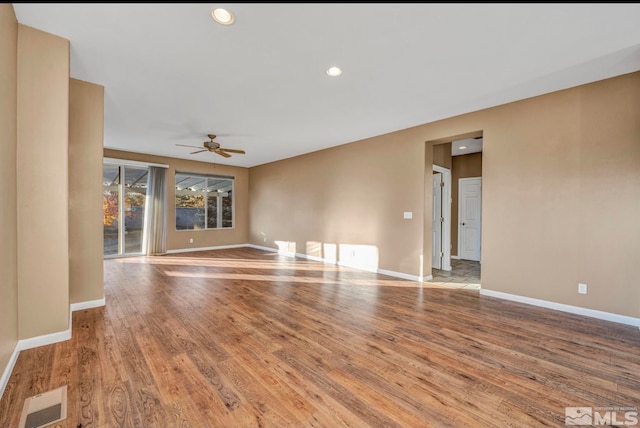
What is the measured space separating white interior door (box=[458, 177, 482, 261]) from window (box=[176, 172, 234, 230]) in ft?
22.3

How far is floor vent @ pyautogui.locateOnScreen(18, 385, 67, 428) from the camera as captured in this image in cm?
155

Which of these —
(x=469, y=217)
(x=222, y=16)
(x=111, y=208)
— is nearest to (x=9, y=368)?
(x=222, y=16)

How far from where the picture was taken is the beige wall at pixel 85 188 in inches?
125

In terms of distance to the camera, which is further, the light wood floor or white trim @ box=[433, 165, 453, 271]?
white trim @ box=[433, 165, 453, 271]

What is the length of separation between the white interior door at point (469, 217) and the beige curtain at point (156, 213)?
7776mm

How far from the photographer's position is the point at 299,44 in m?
2.48

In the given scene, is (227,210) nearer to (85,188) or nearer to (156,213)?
(156,213)

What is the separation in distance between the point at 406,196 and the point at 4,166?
192 inches

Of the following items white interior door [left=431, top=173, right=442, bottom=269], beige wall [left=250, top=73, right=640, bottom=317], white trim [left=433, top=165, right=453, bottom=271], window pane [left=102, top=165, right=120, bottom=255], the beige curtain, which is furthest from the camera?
the beige curtain

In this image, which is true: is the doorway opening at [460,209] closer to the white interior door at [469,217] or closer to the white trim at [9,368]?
the white interior door at [469,217]

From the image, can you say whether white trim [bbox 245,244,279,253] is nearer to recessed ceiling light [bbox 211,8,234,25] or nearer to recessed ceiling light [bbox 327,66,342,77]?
recessed ceiling light [bbox 327,66,342,77]

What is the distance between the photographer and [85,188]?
3221 mm

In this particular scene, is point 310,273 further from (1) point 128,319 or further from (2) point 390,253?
(1) point 128,319

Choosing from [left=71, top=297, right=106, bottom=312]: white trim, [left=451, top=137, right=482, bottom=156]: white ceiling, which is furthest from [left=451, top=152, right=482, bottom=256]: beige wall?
[left=71, top=297, right=106, bottom=312]: white trim
